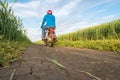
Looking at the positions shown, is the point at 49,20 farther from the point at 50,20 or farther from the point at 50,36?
the point at 50,36

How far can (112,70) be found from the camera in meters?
4.45

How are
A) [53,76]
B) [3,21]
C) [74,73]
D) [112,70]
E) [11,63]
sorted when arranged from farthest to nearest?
[3,21]
[11,63]
[112,70]
[74,73]
[53,76]

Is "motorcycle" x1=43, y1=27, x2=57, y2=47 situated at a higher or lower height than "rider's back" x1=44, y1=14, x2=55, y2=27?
lower

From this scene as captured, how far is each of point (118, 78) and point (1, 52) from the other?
8.40 ft

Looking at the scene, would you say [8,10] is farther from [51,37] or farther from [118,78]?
[118,78]

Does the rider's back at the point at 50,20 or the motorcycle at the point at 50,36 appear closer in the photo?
the motorcycle at the point at 50,36

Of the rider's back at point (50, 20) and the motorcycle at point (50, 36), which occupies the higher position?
the rider's back at point (50, 20)

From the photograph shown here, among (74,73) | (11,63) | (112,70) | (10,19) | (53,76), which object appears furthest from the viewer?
(10,19)

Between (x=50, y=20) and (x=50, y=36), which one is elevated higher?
(x=50, y=20)

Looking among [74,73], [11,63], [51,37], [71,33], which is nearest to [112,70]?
[74,73]

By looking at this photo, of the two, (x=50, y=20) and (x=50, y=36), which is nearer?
(x=50, y=36)

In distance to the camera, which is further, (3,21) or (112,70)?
(3,21)

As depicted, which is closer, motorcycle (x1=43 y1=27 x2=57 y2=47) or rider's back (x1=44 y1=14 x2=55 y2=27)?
motorcycle (x1=43 y1=27 x2=57 y2=47)

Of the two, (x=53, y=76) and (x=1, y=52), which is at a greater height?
(x=1, y=52)
